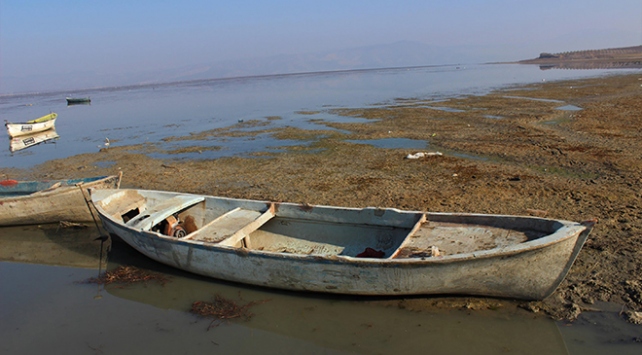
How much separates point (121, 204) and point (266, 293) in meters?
4.22

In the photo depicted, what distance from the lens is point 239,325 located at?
5.79m

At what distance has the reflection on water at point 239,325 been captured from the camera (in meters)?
4.97

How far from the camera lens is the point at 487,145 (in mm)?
13641

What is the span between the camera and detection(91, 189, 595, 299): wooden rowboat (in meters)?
5.00

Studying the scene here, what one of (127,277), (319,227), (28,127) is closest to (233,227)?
(319,227)

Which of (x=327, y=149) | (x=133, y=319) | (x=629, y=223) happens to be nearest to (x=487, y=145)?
(x=327, y=149)

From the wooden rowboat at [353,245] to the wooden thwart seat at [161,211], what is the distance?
0.02 metres

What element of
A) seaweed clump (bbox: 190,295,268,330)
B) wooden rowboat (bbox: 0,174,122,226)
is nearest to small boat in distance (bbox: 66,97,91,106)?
wooden rowboat (bbox: 0,174,122,226)

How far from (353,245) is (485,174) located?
5.03 m

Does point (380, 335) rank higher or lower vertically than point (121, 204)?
lower

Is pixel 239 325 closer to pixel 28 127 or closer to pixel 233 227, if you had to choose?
pixel 233 227

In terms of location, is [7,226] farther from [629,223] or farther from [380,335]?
[629,223]

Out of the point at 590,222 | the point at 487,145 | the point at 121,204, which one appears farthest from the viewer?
the point at 487,145

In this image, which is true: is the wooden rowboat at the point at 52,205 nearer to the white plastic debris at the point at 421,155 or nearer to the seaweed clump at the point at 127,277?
the seaweed clump at the point at 127,277
